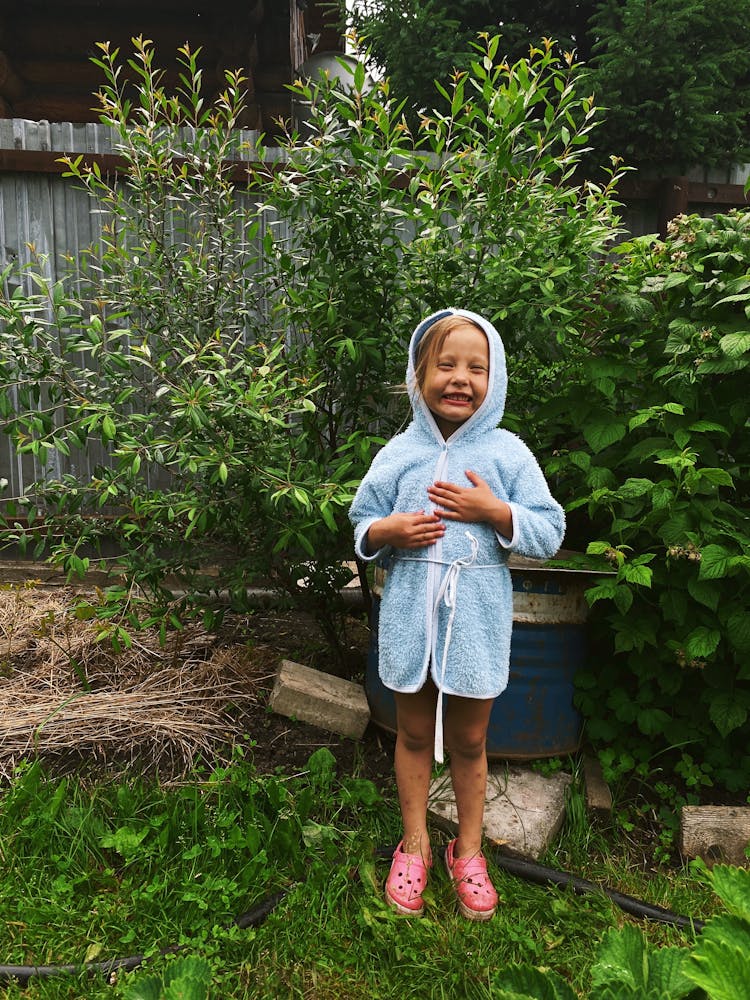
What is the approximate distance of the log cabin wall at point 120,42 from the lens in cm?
719

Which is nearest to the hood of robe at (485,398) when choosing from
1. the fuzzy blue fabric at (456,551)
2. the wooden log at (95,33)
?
the fuzzy blue fabric at (456,551)

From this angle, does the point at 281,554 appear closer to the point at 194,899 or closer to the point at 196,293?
the point at 196,293

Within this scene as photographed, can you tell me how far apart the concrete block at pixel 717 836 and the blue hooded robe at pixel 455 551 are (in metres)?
0.83

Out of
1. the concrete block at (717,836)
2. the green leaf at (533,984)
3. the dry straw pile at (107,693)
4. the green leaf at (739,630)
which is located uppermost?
the green leaf at (739,630)

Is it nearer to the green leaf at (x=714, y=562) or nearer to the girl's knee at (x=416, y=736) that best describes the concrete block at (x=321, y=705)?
the girl's knee at (x=416, y=736)

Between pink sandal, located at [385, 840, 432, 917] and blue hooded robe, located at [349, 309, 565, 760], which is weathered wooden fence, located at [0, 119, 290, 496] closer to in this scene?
blue hooded robe, located at [349, 309, 565, 760]

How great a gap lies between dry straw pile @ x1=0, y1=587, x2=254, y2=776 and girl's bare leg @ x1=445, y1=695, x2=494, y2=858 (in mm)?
842

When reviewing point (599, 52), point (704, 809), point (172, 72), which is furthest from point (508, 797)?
point (172, 72)

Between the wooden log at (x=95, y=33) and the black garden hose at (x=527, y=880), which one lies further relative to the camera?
the wooden log at (x=95, y=33)

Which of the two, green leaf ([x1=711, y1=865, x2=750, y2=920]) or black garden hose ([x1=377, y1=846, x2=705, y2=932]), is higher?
green leaf ([x1=711, y1=865, x2=750, y2=920])

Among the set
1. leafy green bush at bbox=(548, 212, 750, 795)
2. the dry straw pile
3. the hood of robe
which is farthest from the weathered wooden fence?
the hood of robe

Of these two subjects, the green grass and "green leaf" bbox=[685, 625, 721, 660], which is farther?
"green leaf" bbox=[685, 625, 721, 660]

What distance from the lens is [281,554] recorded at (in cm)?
282

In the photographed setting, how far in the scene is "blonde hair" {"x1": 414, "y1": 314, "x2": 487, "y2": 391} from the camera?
190 cm
